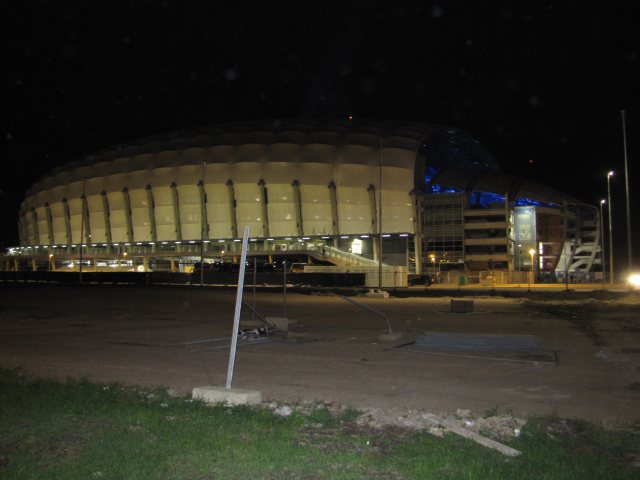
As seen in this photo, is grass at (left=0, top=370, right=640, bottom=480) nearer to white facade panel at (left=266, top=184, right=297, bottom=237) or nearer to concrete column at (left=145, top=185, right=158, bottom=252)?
Answer: white facade panel at (left=266, top=184, right=297, bottom=237)

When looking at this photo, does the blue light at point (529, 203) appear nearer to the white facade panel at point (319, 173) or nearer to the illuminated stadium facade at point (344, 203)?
the illuminated stadium facade at point (344, 203)

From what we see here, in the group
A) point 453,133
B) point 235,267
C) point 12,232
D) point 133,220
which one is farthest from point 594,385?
point 12,232

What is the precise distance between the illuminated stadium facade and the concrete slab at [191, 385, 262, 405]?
62355mm

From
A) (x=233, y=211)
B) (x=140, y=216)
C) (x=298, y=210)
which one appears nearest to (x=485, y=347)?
(x=298, y=210)

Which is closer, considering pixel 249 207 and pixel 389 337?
pixel 389 337

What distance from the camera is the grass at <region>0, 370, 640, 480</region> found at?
18.7ft

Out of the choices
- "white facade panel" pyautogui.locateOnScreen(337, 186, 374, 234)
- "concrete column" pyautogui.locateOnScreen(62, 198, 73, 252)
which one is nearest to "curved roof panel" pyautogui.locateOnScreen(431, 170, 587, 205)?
"white facade panel" pyautogui.locateOnScreen(337, 186, 374, 234)

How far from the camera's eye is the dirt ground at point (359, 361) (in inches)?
380

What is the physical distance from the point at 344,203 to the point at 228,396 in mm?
71856

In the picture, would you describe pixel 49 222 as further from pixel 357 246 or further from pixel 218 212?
pixel 357 246

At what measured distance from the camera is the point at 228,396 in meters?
8.75

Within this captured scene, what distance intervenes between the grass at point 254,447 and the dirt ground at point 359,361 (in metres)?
1.57

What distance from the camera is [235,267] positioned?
69.1 metres

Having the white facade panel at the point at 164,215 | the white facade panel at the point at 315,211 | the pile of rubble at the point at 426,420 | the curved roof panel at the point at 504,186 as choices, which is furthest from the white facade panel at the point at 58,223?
the pile of rubble at the point at 426,420
